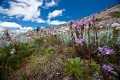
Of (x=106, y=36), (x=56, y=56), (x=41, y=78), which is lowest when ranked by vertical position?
(x=41, y=78)

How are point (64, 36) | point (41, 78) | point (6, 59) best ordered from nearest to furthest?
point (41, 78) → point (6, 59) → point (64, 36)

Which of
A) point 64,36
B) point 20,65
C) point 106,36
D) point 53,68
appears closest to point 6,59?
point 20,65

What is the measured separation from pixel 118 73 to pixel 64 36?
3.00 metres

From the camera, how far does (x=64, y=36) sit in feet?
25.4

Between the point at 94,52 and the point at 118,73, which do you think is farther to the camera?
the point at 94,52

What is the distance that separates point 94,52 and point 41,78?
1.51m

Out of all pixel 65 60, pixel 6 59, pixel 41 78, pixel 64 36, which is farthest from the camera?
pixel 64 36

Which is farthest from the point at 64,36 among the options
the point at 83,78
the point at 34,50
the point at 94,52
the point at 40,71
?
the point at 83,78

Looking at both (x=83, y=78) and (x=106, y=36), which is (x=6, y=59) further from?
(x=106, y=36)

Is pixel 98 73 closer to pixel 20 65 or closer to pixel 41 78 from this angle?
pixel 41 78

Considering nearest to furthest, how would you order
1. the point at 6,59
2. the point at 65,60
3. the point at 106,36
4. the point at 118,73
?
1. the point at 118,73
2. the point at 65,60
3. the point at 6,59
4. the point at 106,36

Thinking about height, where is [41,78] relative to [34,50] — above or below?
below

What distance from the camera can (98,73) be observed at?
5.30 m

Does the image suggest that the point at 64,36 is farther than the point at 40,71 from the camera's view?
Yes
